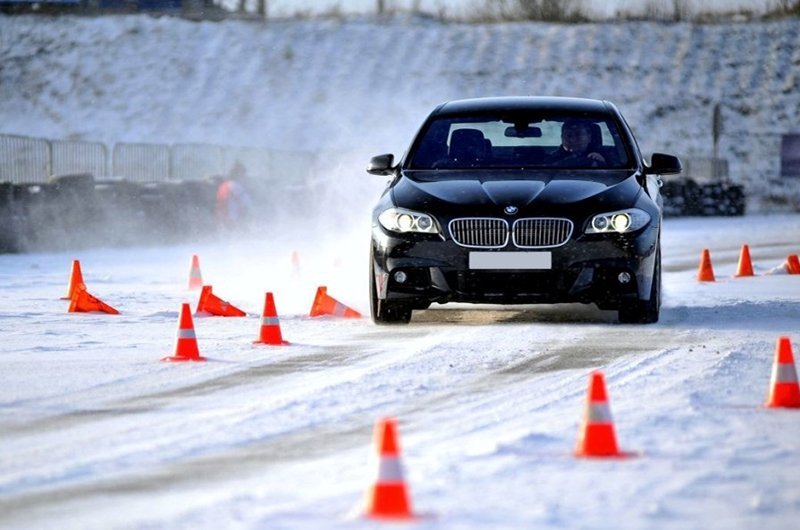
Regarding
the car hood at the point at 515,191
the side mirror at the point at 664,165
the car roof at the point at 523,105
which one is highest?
the car roof at the point at 523,105

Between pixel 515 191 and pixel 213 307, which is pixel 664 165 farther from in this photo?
pixel 213 307

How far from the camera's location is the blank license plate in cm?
1209

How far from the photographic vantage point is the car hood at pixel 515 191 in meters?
12.2

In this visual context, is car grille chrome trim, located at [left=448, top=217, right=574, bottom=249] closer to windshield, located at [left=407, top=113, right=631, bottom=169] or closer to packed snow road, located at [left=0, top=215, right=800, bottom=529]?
packed snow road, located at [left=0, top=215, right=800, bottom=529]

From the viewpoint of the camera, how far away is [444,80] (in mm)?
64625

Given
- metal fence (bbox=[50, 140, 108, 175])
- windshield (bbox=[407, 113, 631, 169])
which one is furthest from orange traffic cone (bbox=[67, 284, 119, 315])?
metal fence (bbox=[50, 140, 108, 175])

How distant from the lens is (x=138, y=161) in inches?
1319

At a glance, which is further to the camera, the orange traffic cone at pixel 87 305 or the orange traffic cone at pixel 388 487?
the orange traffic cone at pixel 87 305

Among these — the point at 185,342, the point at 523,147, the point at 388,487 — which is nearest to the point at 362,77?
the point at 523,147

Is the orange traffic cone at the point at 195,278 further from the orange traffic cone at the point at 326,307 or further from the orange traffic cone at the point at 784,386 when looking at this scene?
the orange traffic cone at the point at 784,386

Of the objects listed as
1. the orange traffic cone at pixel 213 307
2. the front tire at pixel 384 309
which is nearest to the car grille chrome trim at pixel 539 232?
the front tire at pixel 384 309

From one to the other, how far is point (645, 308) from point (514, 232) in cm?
112

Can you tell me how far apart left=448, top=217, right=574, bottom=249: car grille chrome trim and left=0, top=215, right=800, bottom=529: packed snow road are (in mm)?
598

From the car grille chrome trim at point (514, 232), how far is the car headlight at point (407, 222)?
0.15 meters
